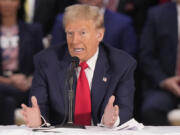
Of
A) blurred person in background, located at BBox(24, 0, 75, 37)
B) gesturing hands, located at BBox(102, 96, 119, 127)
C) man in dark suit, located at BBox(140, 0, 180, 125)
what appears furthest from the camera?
blurred person in background, located at BBox(24, 0, 75, 37)

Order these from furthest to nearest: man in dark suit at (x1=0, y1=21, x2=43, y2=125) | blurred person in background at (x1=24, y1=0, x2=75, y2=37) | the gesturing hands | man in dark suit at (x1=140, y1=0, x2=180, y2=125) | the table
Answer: blurred person in background at (x1=24, y1=0, x2=75, y2=37) → man in dark suit at (x1=140, y1=0, x2=180, y2=125) → man in dark suit at (x1=0, y1=21, x2=43, y2=125) → the gesturing hands → the table

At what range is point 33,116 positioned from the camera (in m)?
2.67

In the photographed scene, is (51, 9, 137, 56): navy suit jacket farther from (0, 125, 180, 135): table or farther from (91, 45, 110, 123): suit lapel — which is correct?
(0, 125, 180, 135): table

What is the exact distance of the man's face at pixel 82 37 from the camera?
291cm

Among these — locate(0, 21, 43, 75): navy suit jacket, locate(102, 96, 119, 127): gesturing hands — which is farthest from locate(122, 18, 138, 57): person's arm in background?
locate(102, 96, 119, 127): gesturing hands

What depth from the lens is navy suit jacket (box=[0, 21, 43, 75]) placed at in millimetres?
4492

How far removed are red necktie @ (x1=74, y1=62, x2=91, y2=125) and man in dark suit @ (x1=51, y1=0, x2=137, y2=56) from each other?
57.9 inches

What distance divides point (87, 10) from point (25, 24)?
177 centimetres

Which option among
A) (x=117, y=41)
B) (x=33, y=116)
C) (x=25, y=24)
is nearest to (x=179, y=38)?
(x=117, y=41)

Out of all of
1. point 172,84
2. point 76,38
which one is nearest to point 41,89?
point 76,38

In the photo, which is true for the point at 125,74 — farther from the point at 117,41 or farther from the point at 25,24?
the point at 25,24

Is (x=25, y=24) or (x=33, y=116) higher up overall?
(x=25, y=24)

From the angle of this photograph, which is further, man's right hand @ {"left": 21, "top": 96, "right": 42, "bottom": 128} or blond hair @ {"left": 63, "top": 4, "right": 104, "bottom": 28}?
blond hair @ {"left": 63, "top": 4, "right": 104, "bottom": 28}

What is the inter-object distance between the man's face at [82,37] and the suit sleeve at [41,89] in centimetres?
26
